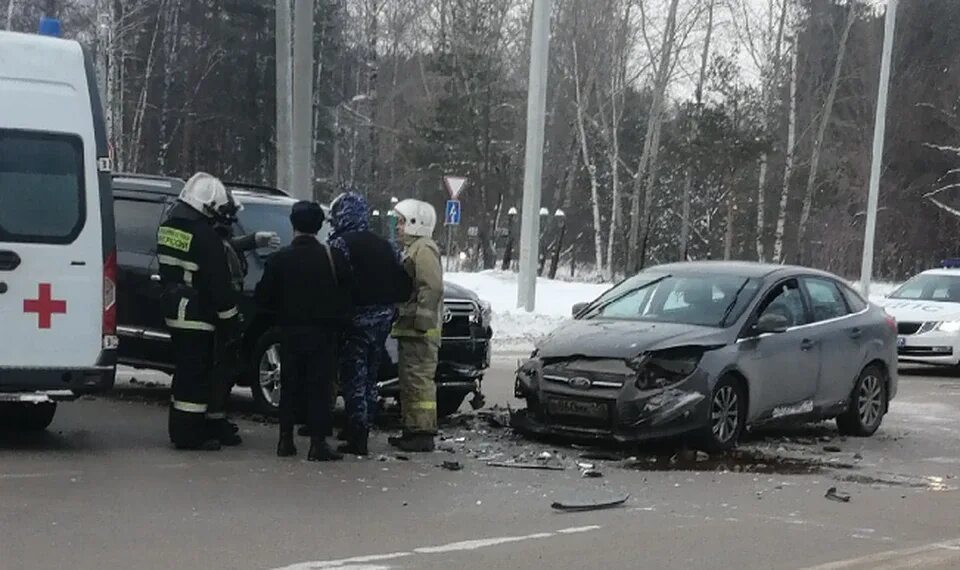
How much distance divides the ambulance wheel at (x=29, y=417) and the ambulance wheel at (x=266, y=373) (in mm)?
1626

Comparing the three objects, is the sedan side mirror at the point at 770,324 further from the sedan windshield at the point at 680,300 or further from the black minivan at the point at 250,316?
the black minivan at the point at 250,316

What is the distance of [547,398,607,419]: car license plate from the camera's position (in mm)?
10555

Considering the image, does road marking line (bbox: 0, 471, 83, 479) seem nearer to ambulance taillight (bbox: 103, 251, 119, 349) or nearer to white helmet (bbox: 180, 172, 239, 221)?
ambulance taillight (bbox: 103, 251, 119, 349)

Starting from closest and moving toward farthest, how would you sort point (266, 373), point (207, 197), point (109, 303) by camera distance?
point (109, 303), point (207, 197), point (266, 373)

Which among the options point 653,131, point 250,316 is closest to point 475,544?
point 250,316

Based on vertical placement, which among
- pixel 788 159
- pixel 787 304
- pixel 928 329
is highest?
pixel 788 159

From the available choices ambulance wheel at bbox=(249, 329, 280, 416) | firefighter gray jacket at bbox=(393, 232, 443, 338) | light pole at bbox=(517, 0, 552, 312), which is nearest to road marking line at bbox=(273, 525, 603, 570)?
firefighter gray jacket at bbox=(393, 232, 443, 338)

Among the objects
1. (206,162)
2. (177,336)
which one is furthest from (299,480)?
(206,162)

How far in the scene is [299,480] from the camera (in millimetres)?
9203

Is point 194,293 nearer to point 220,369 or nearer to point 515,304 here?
point 220,369

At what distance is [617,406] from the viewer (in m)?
10.5

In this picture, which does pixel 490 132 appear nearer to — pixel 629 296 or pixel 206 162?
pixel 206 162

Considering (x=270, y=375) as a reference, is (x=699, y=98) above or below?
above

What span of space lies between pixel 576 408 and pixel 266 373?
2674 mm
